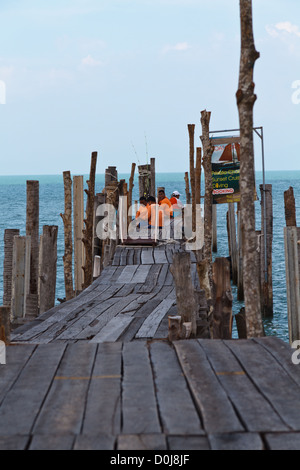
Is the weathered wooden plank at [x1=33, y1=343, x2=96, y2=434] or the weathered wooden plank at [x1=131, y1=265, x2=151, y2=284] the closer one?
the weathered wooden plank at [x1=33, y1=343, x2=96, y2=434]

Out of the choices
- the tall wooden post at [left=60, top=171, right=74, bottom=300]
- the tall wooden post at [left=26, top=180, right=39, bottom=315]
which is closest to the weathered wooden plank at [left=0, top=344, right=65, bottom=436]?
the tall wooden post at [left=26, top=180, right=39, bottom=315]

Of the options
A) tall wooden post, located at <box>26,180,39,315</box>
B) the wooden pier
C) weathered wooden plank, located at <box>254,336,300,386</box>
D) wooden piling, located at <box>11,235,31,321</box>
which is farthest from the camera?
tall wooden post, located at <box>26,180,39,315</box>

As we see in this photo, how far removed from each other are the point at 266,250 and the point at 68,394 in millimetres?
15545

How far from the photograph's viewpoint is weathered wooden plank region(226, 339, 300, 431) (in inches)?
211

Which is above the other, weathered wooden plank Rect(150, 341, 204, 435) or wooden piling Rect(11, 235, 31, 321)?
wooden piling Rect(11, 235, 31, 321)

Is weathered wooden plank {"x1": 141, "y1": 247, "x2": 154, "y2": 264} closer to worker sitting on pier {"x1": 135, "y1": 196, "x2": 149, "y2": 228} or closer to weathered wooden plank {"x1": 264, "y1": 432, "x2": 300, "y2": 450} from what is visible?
worker sitting on pier {"x1": 135, "y1": 196, "x2": 149, "y2": 228}

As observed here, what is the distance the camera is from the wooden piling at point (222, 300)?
799 centimetres

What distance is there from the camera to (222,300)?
8023mm

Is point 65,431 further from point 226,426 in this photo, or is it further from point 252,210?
point 252,210

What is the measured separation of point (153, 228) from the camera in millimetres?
18484

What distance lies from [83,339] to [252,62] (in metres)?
3.91

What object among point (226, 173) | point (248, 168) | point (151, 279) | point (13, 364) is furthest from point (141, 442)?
point (226, 173)

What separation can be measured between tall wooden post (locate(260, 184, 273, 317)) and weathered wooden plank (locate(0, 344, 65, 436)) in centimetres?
1364
